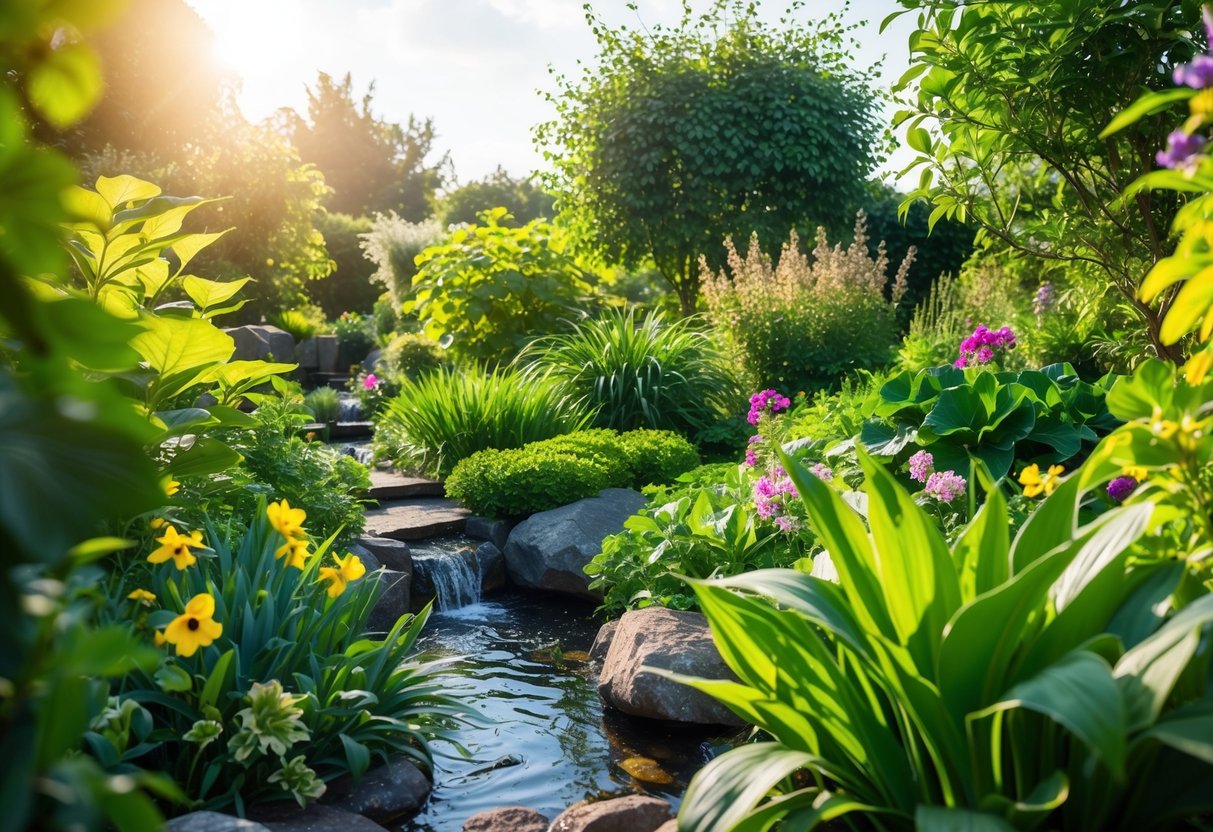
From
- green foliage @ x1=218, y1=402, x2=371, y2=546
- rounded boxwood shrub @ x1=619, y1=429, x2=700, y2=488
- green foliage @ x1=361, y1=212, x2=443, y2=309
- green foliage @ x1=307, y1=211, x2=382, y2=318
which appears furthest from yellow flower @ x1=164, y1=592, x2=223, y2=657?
green foliage @ x1=307, y1=211, x2=382, y2=318

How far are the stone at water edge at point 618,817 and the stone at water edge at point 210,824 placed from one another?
782 millimetres

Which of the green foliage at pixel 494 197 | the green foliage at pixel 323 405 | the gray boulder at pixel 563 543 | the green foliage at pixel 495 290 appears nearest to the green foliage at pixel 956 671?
the gray boulder at pixel 563 543

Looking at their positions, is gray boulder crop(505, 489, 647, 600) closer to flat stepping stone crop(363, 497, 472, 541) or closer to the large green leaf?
flat stepping stone crop(363, 497, 472, 541)

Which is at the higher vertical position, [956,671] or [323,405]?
[323,405]

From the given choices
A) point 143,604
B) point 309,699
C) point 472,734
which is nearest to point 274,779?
point 309,699

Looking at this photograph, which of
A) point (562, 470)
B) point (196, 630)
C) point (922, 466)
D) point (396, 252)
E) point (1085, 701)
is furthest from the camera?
point (396, 252)

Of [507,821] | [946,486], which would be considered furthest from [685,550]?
[507,821]

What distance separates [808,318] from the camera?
27.3 feet

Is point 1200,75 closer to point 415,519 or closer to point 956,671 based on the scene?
point 956,671

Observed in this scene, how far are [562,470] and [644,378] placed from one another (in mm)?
2245

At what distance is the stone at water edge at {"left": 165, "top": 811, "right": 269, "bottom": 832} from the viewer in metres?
2.00

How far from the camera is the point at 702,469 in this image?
232 inches

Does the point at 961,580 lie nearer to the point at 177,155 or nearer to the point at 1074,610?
the point at 1074,610

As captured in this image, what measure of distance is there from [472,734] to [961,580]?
2.14m
